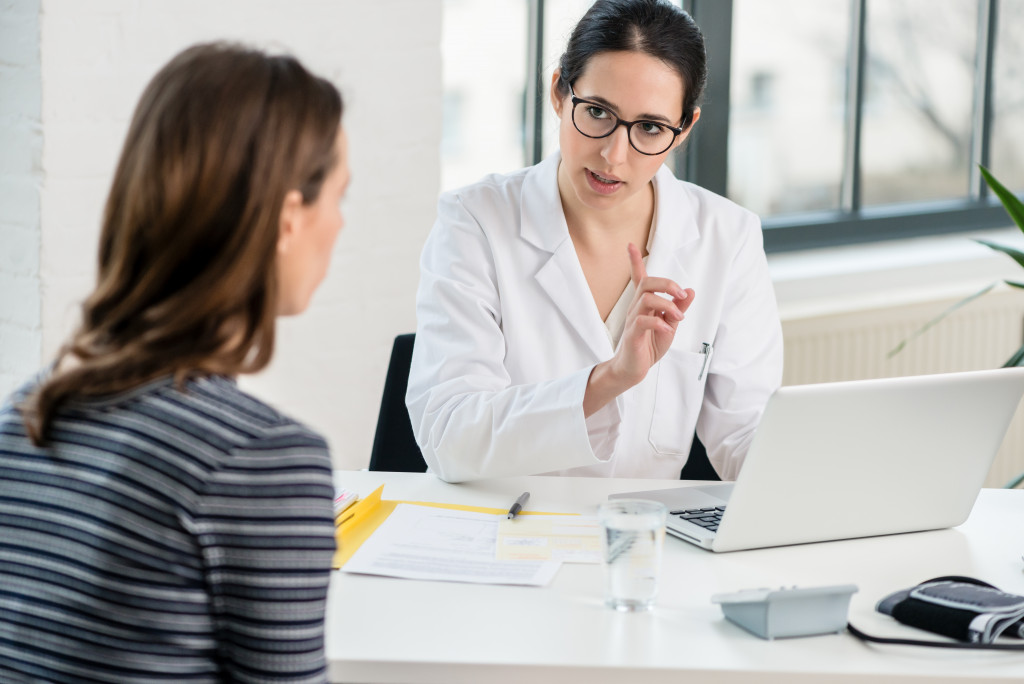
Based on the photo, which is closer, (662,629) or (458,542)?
(662,629)

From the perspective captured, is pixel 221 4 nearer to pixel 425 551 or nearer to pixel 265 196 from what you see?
pixel 425 551

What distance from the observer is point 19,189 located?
2133 mm

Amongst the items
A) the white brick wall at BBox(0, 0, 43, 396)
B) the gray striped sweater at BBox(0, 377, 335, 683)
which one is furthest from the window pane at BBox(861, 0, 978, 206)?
the gray striped sweater at BBox(0, 377, 335, 683)

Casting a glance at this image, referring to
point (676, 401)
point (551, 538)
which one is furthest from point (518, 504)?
point (676, 401)

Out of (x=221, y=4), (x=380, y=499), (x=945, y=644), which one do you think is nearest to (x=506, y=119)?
(x=221, y=4)

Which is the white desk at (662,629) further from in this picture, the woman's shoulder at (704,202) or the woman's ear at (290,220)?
the woman's shoulder at (704,202)

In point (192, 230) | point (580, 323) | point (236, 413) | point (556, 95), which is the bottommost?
point (580, 323)

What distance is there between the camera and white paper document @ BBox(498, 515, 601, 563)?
128cm

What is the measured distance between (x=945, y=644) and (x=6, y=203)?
1.83 metres

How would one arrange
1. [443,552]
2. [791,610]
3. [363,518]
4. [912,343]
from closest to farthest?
[791,610], [443,552], [363,518], [912,343]

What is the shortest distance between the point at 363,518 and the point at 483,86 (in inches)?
78.7

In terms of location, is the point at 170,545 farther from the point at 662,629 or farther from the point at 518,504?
the point at 518,504

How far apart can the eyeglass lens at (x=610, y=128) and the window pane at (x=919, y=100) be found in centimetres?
233

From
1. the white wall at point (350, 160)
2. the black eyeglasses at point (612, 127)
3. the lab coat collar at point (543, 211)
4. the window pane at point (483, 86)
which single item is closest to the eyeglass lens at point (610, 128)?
the black eyeglasses at point (612, 127)
